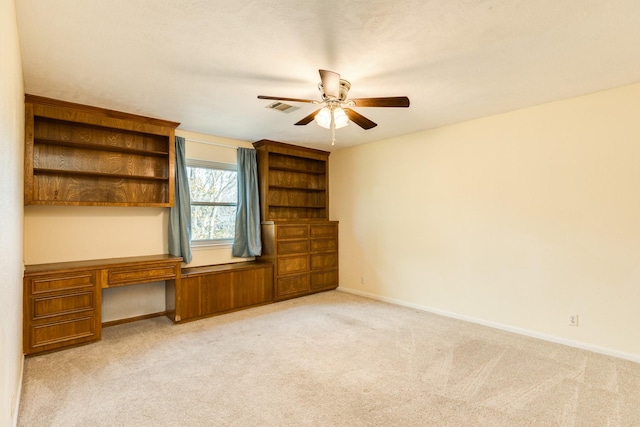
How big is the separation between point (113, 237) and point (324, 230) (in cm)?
306

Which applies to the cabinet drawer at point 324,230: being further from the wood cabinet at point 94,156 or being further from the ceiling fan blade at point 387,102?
the ceiling fan blade at point 387,102

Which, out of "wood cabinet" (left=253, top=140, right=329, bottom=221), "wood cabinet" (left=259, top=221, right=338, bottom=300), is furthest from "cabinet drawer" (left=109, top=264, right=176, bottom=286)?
"wood cabinet" (left=253, top=140, right=329, bottom=221)

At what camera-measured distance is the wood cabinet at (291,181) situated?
202 inches

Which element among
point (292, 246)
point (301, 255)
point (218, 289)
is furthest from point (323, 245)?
point (218, 289)

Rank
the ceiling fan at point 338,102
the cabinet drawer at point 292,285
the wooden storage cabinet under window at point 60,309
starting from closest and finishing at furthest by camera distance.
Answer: the ceiling fan at point 338,102, the wooden storage cabinet under window at point 60,309, the cabinet drawer at point 292,285

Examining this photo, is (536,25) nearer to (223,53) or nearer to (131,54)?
(223,53)

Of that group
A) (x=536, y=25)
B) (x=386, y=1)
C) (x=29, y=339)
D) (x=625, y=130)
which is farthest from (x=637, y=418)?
→ (x=29, y=339)

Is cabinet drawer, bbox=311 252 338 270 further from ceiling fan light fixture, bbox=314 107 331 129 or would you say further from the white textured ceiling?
ceiling fan light fixture, bbox=314 107 331 129

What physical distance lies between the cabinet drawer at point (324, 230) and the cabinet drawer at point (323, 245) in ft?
0.31

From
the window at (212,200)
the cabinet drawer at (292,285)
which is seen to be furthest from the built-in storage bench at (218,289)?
the window at (212,200)

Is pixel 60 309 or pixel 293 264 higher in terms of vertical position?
pixel 293 264

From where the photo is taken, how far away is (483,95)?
324 centimetres

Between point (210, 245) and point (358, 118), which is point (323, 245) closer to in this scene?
point (210, 245)

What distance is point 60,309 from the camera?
10.3 ft
